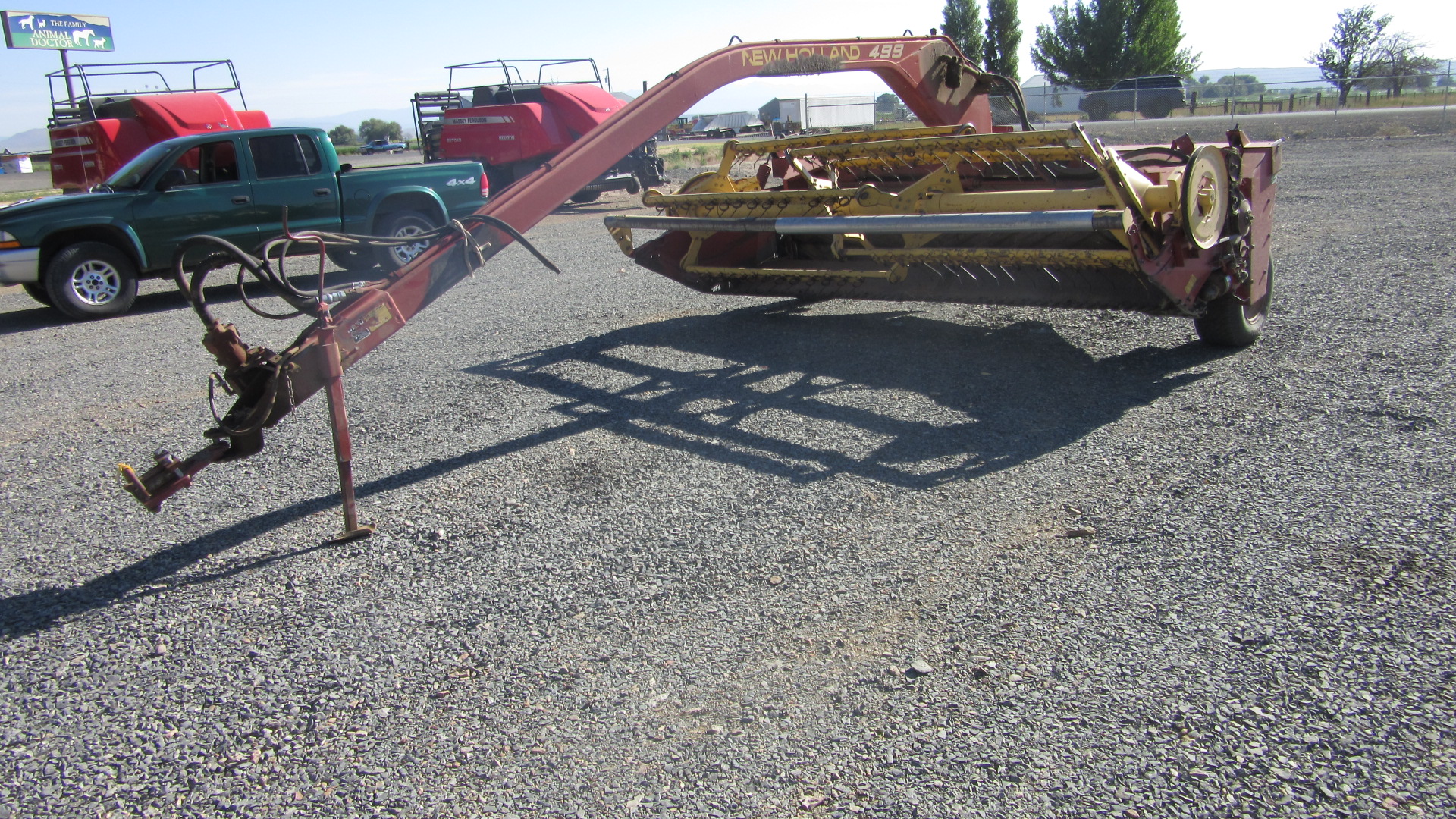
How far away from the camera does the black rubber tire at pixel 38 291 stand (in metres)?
9.93

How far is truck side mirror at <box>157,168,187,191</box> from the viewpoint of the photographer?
33.9 feet

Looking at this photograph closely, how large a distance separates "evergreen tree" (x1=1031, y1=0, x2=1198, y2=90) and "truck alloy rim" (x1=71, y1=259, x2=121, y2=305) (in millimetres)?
47552

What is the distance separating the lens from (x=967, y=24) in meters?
55.4

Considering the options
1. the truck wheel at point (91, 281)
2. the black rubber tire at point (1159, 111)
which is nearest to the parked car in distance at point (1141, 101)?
the black rubber tire at point (1159, 111)

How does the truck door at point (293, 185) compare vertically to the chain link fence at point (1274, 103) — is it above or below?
below

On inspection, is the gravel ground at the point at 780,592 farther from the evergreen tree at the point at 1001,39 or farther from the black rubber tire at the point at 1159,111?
the evergreen tree at the point at 1001,39

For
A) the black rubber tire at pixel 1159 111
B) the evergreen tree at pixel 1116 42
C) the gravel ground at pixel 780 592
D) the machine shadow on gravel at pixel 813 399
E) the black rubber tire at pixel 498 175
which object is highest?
the evergreen tree at pixel 1116 42

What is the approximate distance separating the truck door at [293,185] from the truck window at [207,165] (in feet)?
0.73

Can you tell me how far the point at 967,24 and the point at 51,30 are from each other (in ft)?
158

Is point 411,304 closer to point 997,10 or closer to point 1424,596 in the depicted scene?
point 1424,596

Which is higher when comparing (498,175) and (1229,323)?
(498,175)

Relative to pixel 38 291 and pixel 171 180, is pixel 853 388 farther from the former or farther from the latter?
pixel 38 291

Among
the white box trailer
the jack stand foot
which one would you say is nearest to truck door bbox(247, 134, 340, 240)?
the jack stand foot

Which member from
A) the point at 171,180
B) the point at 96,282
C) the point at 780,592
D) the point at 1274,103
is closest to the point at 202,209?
the point at 171,180
